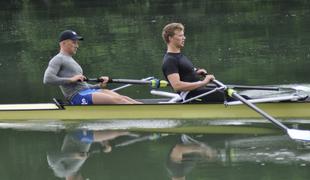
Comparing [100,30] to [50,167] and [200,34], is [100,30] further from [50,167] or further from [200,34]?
[50,167]

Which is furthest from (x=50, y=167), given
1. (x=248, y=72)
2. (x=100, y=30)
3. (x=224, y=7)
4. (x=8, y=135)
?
(x=224, y=7)

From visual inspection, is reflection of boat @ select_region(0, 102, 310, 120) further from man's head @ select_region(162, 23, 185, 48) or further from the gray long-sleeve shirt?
man's head @ select_region(162, 23, 185, 48)

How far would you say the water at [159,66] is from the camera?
27.0 feet

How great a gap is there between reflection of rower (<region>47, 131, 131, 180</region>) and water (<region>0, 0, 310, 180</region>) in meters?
0.06

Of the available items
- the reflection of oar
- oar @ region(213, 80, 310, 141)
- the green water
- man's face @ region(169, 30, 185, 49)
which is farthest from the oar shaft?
the green water

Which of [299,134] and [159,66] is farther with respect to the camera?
[159,66]

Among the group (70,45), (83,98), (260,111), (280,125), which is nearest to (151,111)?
(83,98)

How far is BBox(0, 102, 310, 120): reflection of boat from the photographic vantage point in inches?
383

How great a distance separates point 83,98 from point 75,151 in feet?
4.47

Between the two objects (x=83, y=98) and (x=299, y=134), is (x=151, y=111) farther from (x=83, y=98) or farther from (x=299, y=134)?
(x=299, y=134)

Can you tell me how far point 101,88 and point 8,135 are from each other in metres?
1.70

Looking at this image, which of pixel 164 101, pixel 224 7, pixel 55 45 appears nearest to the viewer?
pixel 164 101

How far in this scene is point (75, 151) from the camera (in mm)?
9258

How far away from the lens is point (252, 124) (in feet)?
32.3
